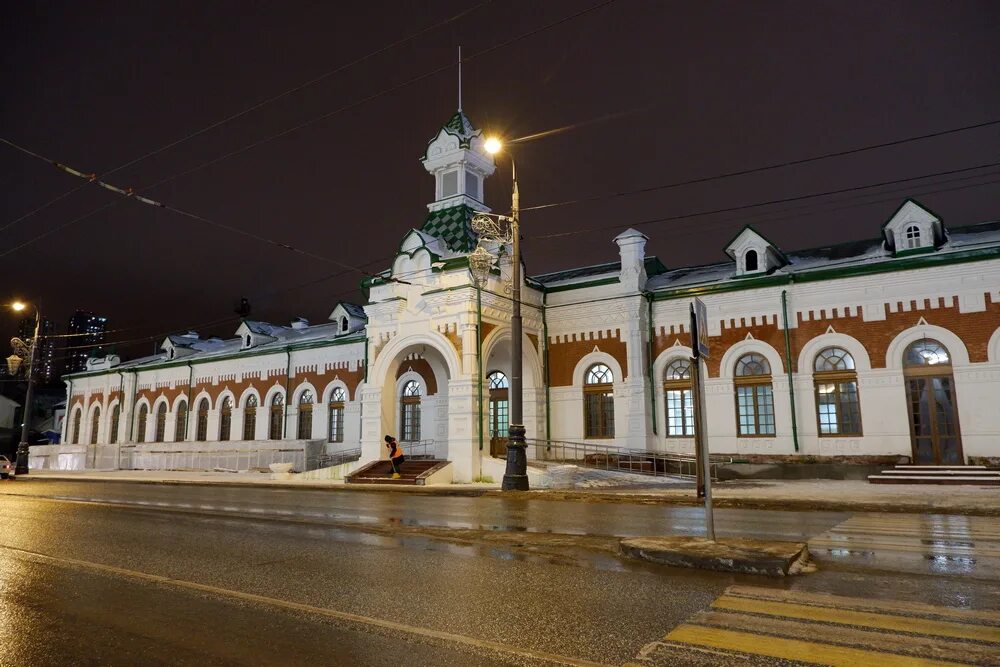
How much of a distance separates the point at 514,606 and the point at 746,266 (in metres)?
19.9

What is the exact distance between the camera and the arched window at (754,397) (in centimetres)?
2170

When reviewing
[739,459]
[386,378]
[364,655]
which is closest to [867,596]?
[364,655]

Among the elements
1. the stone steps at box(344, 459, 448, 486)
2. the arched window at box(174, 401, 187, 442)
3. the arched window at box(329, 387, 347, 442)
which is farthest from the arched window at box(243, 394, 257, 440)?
the stone steps at box(344, 459, 448, 486)

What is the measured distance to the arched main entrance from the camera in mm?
18938

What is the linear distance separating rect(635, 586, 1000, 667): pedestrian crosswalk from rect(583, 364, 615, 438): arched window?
1893 cm

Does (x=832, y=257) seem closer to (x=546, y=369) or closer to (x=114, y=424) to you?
(x=546, y=369)

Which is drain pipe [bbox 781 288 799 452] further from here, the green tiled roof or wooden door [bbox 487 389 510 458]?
the green tiled roof

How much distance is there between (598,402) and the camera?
24641 millimetres

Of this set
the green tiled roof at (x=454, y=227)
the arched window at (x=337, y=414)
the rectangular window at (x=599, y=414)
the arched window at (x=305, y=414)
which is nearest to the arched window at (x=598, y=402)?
the rectangular window at (x=599, y=414)

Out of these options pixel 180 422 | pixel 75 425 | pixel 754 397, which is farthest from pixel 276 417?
pixel 754 397

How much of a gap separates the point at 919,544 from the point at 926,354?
45.3 feet

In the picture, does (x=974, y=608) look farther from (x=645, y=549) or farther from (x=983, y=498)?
(x=983, y=498)

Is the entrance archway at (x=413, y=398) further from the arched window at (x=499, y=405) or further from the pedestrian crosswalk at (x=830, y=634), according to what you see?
the pedestrian crosswalk at (x=830, y=634)

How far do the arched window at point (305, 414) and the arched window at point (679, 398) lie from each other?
18.2 meters
